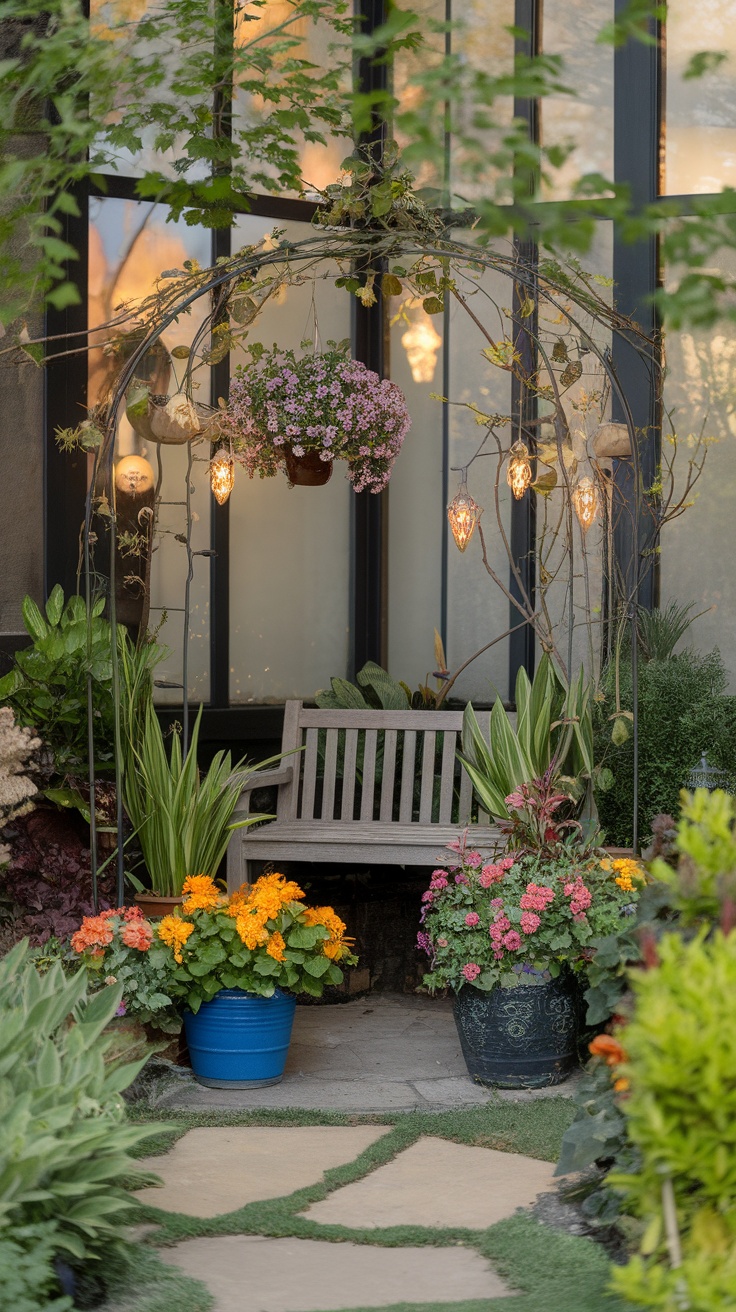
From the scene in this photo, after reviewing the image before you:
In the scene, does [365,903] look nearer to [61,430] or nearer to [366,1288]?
[61,430]

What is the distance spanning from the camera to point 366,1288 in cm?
250

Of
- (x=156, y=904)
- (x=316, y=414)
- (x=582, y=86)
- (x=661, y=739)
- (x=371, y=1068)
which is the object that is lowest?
(x=371, y=1068)

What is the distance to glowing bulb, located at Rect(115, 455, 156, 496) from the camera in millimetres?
5078

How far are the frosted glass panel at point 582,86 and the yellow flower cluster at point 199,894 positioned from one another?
10.5 ft

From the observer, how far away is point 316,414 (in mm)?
4824

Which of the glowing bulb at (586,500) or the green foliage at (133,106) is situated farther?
the glowing bulb at (586,500)

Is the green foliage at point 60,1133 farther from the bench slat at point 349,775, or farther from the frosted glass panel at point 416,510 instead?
the frosted glass panel at point 416,510

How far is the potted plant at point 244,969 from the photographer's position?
12.8 feet

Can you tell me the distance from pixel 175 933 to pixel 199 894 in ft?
0.61

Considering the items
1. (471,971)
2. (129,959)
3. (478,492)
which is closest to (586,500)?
(478,492)

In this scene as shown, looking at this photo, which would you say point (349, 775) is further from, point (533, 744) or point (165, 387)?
point (165, 387)

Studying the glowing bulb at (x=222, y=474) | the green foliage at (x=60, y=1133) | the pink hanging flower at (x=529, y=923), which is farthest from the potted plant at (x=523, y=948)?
the glowing bulb at (x=222, y=474)

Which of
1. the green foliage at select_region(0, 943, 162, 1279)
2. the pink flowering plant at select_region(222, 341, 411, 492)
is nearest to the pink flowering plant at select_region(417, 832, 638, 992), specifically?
the green foliage at select_region(0, 943, 162, 1279)

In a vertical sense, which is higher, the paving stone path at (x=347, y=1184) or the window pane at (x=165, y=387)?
the window pane at (x=165, y=387)
